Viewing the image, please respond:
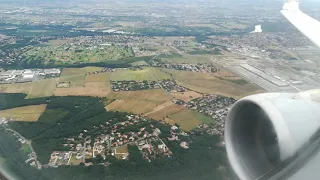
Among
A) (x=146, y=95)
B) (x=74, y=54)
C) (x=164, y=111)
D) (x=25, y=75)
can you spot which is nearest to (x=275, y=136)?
(x=164, y=111)

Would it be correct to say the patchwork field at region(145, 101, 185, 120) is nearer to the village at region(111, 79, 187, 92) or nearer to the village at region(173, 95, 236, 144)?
the village at region(173, 95, 236, 144)

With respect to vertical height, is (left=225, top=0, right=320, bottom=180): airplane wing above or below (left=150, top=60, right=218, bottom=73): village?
above

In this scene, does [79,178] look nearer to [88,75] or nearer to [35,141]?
[35,141]

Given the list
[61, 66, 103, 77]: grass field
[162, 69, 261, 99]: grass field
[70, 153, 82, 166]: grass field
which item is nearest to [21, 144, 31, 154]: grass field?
[70, 153, 82, 166]: grass field

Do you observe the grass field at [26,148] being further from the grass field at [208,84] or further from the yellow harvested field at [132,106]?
the grass field at [208,84]

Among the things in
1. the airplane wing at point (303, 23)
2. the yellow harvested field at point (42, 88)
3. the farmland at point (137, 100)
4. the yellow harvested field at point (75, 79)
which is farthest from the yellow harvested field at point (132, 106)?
the airplane wing at point (303, 23)
